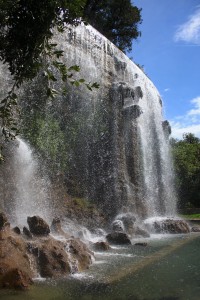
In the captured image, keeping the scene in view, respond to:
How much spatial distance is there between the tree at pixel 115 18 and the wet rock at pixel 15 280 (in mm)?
26979

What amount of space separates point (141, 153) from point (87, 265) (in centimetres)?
1893

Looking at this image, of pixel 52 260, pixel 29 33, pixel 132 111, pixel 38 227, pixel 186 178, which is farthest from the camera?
pixel 186 178

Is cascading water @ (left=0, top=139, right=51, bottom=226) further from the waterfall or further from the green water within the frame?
the green water

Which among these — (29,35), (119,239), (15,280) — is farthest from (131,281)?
(119,239)

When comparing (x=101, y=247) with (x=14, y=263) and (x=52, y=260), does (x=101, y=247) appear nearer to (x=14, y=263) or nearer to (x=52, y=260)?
(x=52, y=260)

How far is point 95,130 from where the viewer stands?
2445 centimetres

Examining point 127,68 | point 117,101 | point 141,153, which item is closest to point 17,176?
point 117,101

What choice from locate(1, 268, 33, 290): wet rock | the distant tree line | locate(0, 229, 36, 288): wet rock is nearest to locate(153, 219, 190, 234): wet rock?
locate(0, 229, 36, 288): wet rock

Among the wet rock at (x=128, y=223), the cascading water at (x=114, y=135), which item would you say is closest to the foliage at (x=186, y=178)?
the cascading water at (x=114, y=135)

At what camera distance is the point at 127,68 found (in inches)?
1168

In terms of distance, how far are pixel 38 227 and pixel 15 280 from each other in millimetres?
3286

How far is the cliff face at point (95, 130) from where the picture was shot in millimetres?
21422

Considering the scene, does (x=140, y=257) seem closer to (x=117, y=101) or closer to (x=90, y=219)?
(x=90, y=219)

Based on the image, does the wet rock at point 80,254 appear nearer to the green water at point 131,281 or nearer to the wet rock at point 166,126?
the green water at point 131,281
